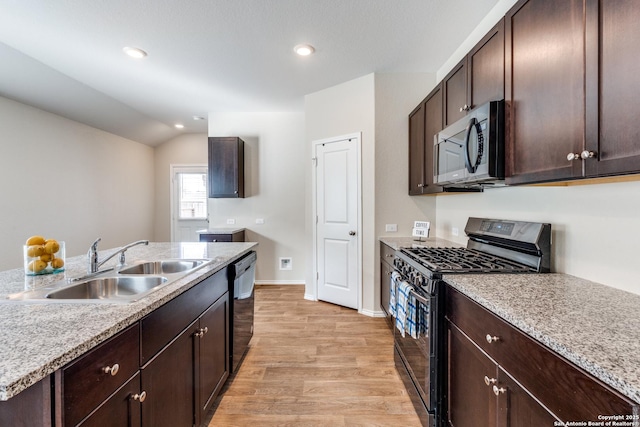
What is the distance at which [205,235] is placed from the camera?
4.12 m

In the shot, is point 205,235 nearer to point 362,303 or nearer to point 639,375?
point 362,303

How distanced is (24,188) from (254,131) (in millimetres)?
3112

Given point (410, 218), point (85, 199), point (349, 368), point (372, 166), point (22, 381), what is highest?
point (372, 166)

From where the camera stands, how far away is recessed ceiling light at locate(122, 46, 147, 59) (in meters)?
2.77

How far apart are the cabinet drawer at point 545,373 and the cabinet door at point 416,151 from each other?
1.84 m

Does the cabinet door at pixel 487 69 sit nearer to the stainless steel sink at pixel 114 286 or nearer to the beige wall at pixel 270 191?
the stainless steel sink at pixel 114 286

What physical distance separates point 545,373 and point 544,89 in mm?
1154

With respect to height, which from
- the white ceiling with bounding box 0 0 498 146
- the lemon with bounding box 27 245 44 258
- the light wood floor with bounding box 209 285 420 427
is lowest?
the light wood floor with bounding box 209 285 420 427

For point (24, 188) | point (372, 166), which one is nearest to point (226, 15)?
point (372, 166)

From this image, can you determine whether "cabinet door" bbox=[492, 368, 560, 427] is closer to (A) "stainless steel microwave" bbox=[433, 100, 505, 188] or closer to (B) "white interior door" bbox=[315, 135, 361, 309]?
(A) "stainless steel microwave" bbox=[433, 100, 505, 188]

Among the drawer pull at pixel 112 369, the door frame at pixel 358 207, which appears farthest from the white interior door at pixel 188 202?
the drawer pull at pixel 112 369

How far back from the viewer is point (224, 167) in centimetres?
444

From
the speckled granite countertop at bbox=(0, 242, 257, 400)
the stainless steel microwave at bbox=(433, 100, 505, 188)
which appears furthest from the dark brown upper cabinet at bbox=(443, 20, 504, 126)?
the speckled granite countertop at bbox=(0, 242, 257, 400)

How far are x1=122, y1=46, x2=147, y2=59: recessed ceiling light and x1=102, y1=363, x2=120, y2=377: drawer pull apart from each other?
303 centimetres
